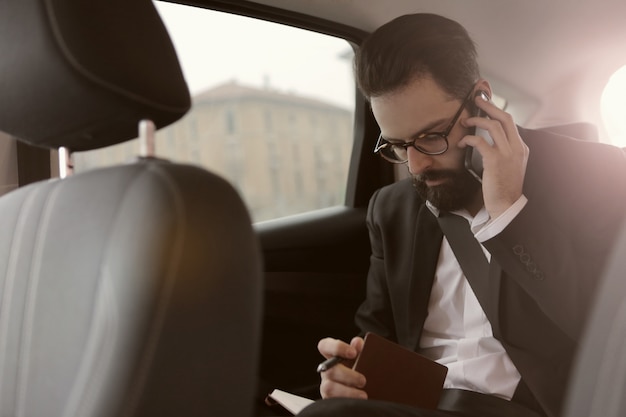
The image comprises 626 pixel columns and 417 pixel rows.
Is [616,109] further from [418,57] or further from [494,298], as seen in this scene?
[494,298]

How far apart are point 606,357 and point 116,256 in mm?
486

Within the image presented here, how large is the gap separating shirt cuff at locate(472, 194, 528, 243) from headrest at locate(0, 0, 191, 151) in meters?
0.74

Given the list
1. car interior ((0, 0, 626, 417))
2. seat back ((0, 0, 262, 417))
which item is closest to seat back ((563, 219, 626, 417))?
car interior ((0, 0, 626, 417))

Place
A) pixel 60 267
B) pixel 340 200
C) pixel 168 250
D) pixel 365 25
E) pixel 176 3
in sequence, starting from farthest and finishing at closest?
pixel 340 200, pixel 365 25, pixel 176 3, pixel 60 267, pixel 168 250

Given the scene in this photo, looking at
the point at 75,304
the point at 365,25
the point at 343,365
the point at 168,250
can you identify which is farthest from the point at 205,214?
the point at 365,25

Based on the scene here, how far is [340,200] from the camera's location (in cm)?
222

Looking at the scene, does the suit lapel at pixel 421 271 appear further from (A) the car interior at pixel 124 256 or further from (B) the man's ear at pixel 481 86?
(A) the car interior at pixel 124 256

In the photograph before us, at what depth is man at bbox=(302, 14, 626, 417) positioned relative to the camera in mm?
1362

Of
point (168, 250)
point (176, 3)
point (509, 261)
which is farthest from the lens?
point (176, 3)

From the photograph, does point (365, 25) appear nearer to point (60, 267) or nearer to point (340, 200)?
point (340, 200)

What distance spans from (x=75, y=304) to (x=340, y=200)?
4.91 feet

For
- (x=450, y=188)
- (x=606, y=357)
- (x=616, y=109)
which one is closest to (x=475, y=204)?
(x=450, y=188)

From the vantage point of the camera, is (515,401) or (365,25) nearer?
(515,401)

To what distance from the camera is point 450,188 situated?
1.55 meters
